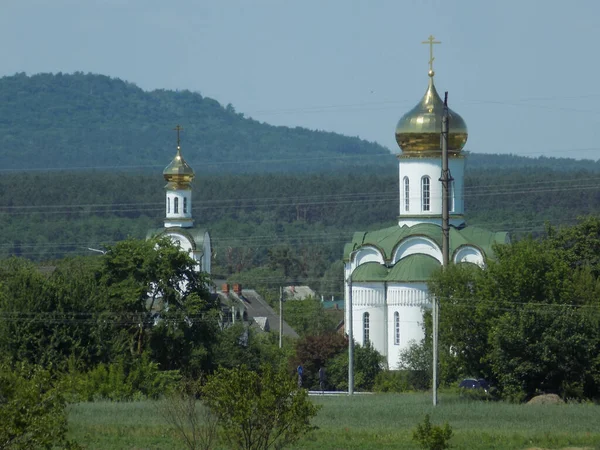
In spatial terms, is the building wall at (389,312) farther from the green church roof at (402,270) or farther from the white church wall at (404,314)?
the green church roof at (402,270)

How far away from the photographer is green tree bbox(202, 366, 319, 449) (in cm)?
1922

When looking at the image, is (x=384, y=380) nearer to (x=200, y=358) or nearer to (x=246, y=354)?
(x=246, y=354)

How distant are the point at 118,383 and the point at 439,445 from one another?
1322cm

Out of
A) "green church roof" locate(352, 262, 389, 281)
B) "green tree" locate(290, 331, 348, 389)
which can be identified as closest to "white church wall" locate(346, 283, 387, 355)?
"green church roof" locate(352, 262, 389, 281)

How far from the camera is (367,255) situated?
4812cm

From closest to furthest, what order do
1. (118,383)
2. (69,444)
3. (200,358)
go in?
(69,444), (118,383), (200,358)

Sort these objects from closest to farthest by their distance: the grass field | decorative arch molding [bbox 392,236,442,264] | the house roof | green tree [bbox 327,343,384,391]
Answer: the grass field, green tree [bbox 327,343,384,391], decorative arch molding [bbox 392,236,442,264], the house roof

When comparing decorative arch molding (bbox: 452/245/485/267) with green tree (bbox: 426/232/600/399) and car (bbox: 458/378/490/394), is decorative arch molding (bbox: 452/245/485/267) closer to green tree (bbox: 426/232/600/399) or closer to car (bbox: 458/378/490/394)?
car (bbox: 458/378/490/394)

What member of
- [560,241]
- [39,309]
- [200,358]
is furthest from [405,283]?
[39,309]

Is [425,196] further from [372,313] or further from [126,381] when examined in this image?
[126,381]

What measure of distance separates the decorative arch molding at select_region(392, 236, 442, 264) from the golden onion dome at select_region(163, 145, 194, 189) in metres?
13.7

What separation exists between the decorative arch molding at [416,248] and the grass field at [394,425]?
14359mm

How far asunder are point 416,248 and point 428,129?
392 cm

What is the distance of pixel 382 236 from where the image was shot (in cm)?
4888
